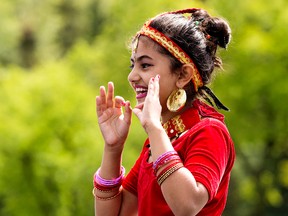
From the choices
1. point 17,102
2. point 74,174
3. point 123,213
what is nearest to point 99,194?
point 123,213

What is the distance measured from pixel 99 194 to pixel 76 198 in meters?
17.8

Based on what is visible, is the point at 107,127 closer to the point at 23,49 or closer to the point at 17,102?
the point at 17,102

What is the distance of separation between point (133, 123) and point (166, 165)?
55.2ft

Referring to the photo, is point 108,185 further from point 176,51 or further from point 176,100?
point 176,51

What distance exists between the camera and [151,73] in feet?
9.82

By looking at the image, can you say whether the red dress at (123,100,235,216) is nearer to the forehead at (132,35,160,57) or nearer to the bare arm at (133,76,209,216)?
the bare arm at (133,76,209,216)

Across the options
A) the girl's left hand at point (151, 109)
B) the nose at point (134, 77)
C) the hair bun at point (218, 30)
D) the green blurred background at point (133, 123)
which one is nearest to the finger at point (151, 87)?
the girl's left hand at point (151, 109)

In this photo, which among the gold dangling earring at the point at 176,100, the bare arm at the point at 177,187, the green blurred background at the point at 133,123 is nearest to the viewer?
the bare arm at the point at 177,187

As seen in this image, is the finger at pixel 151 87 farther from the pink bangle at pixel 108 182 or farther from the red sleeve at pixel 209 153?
the pink bangle at pixel 108 182

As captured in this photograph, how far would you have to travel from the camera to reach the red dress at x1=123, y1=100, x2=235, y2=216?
Answer: 275 cm

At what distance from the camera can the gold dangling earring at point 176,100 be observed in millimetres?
2982

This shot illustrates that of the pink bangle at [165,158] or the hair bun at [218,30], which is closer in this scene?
the pink bangle at [165,158]

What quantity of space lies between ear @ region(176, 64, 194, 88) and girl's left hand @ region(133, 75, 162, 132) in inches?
5.0

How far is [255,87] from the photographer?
21.0 meters
